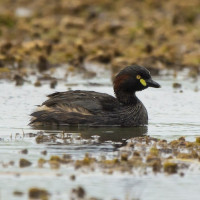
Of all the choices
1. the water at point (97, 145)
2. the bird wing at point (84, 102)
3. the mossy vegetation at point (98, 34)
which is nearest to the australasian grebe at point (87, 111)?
the bird wing at point (84, 102)

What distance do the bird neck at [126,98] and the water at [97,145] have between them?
518 millimetres

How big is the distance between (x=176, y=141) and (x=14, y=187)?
347cm

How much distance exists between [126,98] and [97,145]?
2835 millimetres

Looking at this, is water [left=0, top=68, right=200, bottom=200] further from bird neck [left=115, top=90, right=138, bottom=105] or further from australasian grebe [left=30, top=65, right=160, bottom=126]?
bird neck [left=115, top=90, right=138, bottom=105]

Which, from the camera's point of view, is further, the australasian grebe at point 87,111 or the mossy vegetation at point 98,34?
the mossy vegetation at point 98,34

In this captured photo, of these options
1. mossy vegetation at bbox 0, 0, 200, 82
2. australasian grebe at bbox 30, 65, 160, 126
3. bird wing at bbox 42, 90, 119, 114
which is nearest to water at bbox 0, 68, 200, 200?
australasian grebe at bbox 30, 65, 160, 126

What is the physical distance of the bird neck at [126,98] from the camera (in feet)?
51.5

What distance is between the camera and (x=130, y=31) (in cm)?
2828

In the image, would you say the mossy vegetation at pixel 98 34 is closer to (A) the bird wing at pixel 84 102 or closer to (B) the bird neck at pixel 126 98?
(B) the bird neck at pixel 126 98

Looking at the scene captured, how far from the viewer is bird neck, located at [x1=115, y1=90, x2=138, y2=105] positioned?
51.5 feet

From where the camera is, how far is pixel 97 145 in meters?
13.0

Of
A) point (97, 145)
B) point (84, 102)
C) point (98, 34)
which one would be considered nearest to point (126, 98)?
point (84, 102)

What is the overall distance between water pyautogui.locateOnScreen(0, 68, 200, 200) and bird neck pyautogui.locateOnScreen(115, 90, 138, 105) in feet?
1.70

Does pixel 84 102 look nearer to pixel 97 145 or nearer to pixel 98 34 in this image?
pixel 97 145
